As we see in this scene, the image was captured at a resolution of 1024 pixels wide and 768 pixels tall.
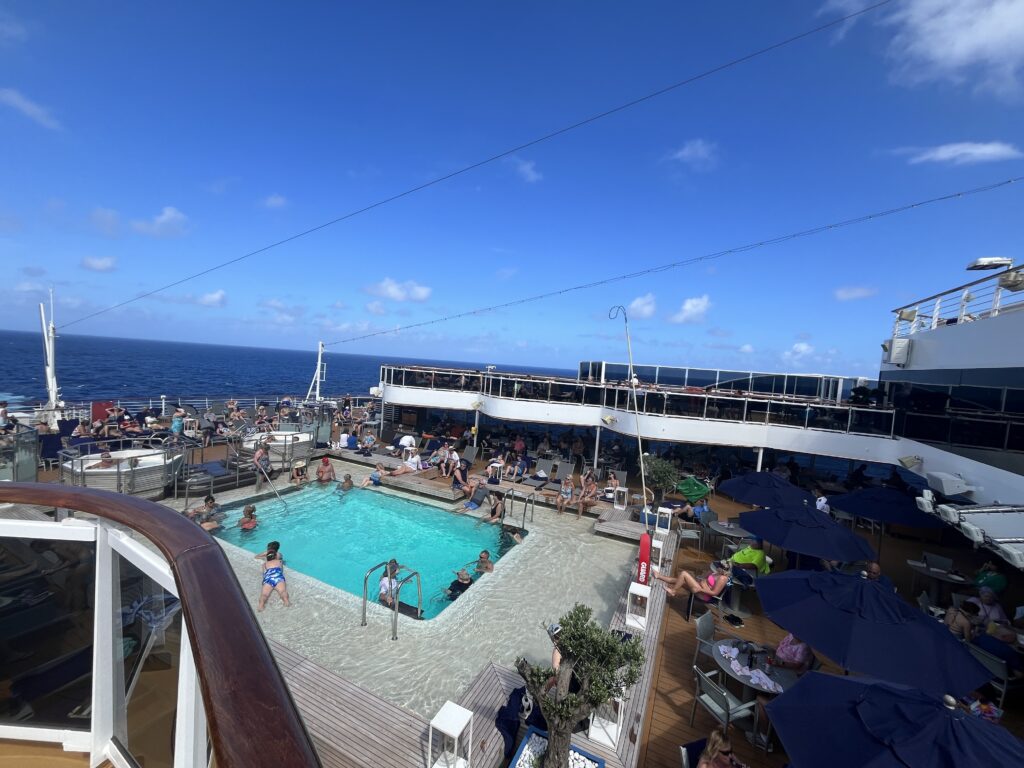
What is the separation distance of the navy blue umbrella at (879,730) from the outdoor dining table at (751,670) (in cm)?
158

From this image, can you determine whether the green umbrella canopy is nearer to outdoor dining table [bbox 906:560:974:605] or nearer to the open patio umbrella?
outdoor dining table [bbox 906:560:974:605]

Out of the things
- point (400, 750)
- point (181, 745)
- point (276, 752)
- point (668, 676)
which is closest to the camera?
point (276, 752)

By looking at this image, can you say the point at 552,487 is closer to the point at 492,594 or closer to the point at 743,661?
the point at 492,594

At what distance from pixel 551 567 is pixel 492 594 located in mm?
1588

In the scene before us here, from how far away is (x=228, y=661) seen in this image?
1.08 meters

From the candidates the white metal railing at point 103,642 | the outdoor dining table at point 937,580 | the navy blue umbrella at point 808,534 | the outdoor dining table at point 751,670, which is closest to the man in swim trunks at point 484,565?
the outdoor dining table at point 751,670

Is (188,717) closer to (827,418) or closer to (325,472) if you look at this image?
(325,472)

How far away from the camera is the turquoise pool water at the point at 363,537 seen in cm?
965

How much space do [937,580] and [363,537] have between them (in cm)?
1190

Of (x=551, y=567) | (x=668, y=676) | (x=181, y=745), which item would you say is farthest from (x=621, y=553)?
(x=181, y=745)

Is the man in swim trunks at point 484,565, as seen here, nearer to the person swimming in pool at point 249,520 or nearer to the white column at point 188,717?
the person swimming in pool at point 249,520

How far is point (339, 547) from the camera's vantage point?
420 inches

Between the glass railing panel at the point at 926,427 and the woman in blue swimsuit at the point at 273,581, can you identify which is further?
the glass railing panel at the point at 926,427

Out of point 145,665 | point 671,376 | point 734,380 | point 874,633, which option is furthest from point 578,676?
point 671,376
